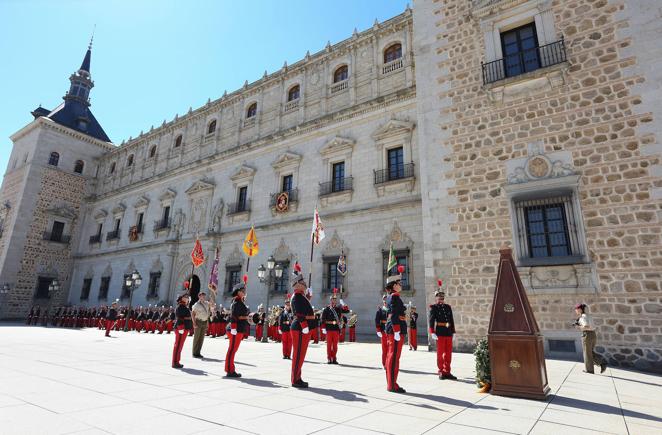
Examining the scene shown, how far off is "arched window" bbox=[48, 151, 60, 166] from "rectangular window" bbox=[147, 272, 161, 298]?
16210 mm

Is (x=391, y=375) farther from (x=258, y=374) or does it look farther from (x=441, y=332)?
(x=258, y=374)

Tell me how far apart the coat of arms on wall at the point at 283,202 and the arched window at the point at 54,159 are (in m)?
24.7

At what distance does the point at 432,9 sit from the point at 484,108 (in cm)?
447

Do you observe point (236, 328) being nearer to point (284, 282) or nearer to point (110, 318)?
point (284, 282)

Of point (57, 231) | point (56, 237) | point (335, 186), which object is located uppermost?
point (57, 231)

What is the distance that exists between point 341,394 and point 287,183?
15613 mm

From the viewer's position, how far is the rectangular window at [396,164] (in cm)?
1576

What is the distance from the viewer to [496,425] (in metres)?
3.61

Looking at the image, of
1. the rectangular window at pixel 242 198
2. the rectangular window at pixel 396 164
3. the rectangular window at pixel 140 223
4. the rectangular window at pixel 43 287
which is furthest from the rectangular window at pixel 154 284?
the rectangular window at pixel 396 164

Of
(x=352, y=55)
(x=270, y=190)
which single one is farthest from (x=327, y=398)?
(x=352, y=55)

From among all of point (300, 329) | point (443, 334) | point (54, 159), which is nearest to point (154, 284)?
point (54, 159)

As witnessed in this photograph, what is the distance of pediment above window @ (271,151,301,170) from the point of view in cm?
1912

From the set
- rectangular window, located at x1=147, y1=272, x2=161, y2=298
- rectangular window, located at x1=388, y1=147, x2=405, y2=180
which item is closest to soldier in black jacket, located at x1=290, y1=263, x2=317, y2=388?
rectangular window, located at x1=388, y1=147, x2=405, y2=180

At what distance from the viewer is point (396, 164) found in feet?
52.6
